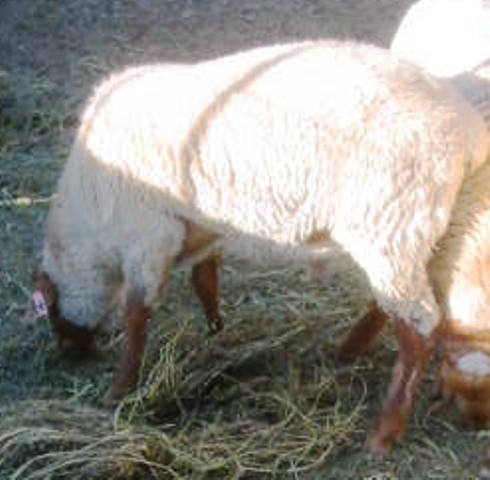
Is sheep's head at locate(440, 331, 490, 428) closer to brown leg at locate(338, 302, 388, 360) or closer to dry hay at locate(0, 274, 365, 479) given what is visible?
dry hay at locate(0, 274, 365, 479)

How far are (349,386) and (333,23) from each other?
4703 millimetres

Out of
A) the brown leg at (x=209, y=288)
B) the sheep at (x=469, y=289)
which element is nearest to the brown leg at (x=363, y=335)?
the sheep at (x=469, y=289)

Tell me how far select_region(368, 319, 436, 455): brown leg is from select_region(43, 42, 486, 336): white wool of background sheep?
0.12 meters

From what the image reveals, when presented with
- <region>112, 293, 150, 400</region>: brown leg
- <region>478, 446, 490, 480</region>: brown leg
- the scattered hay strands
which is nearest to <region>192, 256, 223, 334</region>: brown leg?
the scattered hay strands

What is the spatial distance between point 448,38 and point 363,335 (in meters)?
1.43

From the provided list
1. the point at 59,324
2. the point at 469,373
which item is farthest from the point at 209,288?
the point at 469,373

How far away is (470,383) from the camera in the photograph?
4801 mm

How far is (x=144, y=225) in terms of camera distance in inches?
191

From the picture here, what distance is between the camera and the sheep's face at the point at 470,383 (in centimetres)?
475

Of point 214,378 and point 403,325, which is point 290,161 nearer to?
point 403,325

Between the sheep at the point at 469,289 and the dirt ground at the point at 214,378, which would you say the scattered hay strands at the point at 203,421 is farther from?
the sheep at the point at 469,289

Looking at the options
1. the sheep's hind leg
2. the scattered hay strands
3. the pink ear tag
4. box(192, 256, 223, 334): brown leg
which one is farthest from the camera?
box(192, 256, 223, 334): brown leg

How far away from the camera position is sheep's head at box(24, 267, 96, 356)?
5.38 metres

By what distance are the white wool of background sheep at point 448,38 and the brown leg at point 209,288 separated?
1.31 metres
